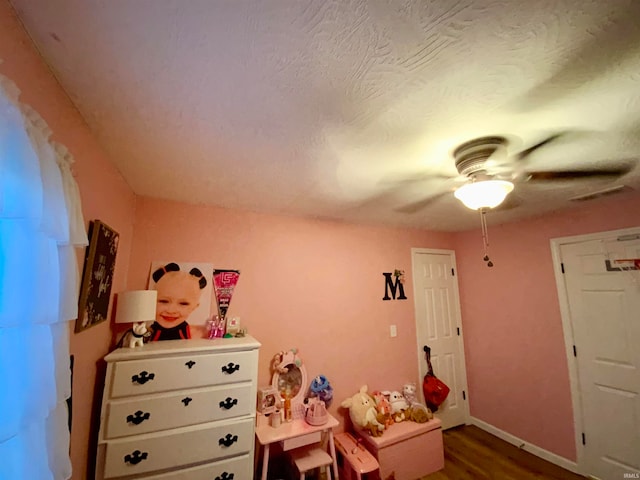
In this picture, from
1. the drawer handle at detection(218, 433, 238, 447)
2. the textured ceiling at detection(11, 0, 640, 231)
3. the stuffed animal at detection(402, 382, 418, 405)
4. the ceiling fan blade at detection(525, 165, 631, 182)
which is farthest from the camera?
the stuffed animal at detection(402, 382, 418, 405)

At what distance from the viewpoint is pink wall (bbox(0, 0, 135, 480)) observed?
2.47 ft

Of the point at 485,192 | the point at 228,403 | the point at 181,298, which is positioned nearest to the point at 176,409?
the point at 228,403

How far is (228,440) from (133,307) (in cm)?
110

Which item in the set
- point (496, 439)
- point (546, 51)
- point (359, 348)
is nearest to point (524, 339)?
point (496, 439)

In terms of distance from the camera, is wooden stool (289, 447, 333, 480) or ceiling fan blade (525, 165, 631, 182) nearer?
ceiling fan blade (525, 165, 631, 182)

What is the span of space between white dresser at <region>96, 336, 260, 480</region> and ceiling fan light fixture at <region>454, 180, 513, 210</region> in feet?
5.65

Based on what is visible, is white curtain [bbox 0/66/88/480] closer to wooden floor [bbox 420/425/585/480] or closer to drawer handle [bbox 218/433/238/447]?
drawer handle [bbox 218/433/238/447]

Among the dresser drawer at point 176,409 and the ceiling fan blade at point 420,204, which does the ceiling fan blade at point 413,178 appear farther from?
the dresser drawer at point 176,409

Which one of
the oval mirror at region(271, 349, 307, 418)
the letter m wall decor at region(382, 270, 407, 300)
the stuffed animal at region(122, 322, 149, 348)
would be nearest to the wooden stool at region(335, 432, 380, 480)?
the oval mirror at region(271, 349, 307, 418)

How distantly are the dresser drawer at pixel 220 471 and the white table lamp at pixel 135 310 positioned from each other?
0.83m

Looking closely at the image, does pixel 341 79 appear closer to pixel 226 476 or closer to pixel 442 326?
pixel 226 476

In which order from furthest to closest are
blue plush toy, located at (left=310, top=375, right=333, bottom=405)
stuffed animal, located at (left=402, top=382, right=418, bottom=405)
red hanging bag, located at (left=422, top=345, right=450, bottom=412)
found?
1. red hanging bag, located at (left=422, top=345, right=450, bottom=412)
2. stuffed animal, located at (left=402, top=382, right=418, bottom=405)
3. blue plush toy, located at (left=310, top=375, right=333, bottom=405)

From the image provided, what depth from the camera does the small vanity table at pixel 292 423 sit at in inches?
77.0

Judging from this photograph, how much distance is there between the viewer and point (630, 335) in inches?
85.6
